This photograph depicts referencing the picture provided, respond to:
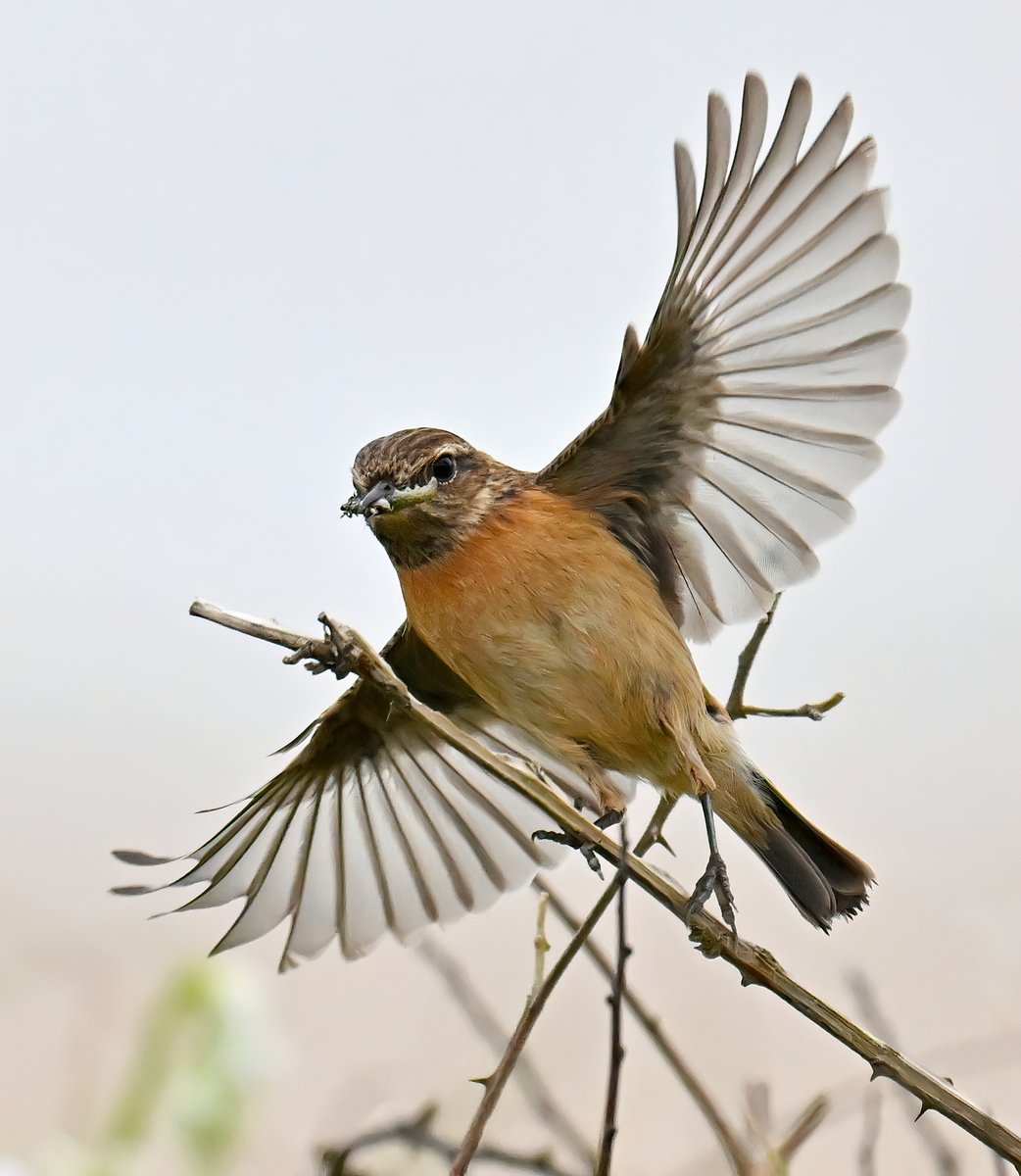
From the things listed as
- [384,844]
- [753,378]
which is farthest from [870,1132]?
[384,844]

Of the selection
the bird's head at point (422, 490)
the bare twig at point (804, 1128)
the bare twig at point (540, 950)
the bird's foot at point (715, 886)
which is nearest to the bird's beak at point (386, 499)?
the bird's head at point (422, 490)

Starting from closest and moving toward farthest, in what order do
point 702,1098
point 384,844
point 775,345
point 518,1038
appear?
point 518,1038 < point 702,1098 < point 775,345 < point 384,844

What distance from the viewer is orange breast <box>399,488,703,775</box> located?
3363mm

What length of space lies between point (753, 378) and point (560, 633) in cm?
77

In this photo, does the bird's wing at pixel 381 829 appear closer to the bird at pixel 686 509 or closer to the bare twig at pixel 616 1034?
the bird at pixel 686 509

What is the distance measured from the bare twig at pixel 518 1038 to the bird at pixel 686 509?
0.51 m

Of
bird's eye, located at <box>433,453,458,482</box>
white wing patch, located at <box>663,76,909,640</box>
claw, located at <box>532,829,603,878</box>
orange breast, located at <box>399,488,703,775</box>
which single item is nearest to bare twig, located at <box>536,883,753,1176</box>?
claw, located at <box>532,829,603,878</box>

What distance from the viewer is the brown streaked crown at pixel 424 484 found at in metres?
3.34

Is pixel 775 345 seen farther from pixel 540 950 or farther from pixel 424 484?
pixel 540 950

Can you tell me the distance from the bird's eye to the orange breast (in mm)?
155

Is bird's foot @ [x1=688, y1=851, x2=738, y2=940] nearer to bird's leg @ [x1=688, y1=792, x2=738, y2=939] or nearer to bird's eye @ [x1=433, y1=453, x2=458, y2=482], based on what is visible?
bird's leg @ [x1=688, y1=792, x2=738, y2=939]

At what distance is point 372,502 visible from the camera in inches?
129

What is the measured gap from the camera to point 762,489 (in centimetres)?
340

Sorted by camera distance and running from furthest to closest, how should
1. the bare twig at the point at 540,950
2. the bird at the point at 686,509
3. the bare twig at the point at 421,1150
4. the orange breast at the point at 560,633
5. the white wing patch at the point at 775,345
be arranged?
the orange breast at the point at 560,633 < the bird at the point at 686,509 < the white wing patch at the point at 775,345 < the bare twig at the point at 540,950 < the bare twig at the point at 421,1150
